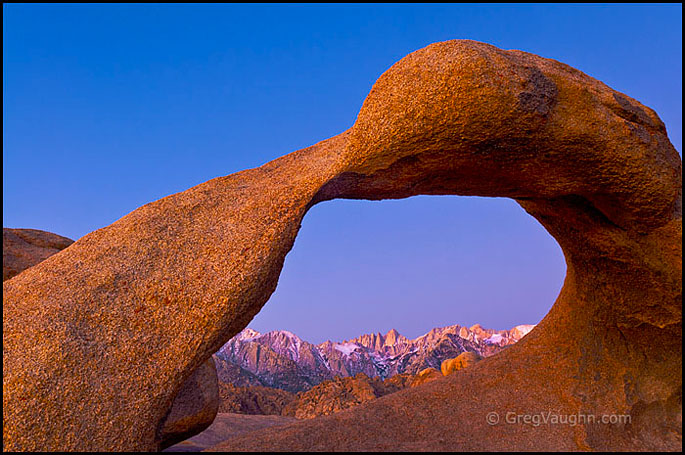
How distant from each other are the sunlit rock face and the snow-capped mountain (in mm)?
14833

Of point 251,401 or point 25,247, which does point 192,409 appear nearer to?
point 25,247

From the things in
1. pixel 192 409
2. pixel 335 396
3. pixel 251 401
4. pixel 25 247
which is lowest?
pixel 251 401

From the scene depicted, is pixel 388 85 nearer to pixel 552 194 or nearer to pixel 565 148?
pixel 565 148

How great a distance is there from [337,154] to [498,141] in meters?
1.74

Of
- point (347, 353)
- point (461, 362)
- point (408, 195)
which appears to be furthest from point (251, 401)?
point (347, 353)

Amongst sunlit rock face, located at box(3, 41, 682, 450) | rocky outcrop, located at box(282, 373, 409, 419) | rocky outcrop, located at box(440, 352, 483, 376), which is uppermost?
sunlit rock face, located at box(3, 41, 682, 450)

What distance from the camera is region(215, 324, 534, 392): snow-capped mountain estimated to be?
22.2 metres

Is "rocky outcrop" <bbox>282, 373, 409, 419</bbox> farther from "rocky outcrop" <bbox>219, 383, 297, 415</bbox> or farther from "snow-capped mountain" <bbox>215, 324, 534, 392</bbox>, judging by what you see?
"snow-capped mountain" <bbox>215, 324, 534, 392</bbox>

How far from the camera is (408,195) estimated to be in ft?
20.0

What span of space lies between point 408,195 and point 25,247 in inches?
311

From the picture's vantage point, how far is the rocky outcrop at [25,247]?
8719 millimetres

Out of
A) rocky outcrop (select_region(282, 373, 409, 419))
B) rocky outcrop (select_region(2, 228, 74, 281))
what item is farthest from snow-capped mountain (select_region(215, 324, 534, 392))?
rocky outcrop (select_region(2, 228, 74, 281))

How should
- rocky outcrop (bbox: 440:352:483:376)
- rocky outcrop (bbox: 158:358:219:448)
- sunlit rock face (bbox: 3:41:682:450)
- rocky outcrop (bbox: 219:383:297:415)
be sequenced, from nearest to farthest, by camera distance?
sunlit rock face (bbox: 3:41:682:450) → rocky outcrop (bbox: 158:358:219:448) → rocky outcrop (bbox: 219:383:297:415) → rocky outcrop (bbox: 440:352:483:376)

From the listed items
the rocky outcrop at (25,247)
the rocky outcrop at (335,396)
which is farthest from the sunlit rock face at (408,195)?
the rocky outcrop at (335,396)
